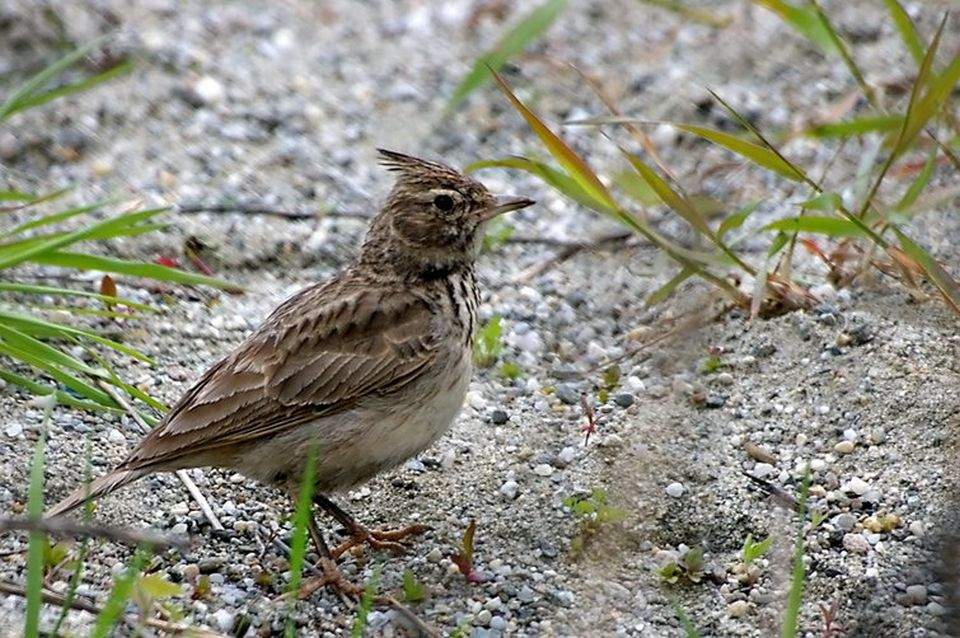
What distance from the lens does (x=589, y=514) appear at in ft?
16.0

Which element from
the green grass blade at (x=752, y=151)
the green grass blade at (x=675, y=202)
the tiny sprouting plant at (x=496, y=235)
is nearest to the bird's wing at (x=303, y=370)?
the green grass blade at (x=675, y=202)

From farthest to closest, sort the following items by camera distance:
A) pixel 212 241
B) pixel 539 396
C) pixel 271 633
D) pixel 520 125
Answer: pixel 520 125, pixel 212 241, pixel 539 396, pixel 271 633

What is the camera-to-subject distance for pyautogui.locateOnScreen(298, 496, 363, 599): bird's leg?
4574 mm

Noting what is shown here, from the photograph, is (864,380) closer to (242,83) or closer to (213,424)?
(213,424)

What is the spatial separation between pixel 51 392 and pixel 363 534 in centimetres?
119

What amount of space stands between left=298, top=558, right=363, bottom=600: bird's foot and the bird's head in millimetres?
1093

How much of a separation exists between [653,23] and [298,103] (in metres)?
2.12

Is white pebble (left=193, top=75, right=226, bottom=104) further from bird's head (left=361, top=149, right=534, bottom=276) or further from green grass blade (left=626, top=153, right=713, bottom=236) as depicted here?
green grass blade (left=626, top=153, right=713, bottom=236)

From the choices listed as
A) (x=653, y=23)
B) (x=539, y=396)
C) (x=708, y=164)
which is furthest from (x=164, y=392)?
(x=653, y=23)

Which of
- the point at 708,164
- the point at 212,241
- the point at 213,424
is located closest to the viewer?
the point at 213,424

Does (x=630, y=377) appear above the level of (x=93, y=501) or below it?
above

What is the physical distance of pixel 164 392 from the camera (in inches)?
219

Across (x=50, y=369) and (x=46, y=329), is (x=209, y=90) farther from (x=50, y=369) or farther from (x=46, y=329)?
(x=50, y=369)

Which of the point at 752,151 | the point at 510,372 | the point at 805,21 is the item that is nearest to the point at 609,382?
the point at 510,372
